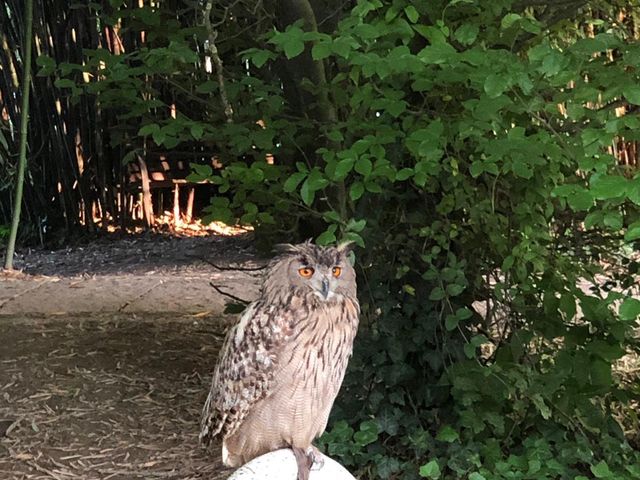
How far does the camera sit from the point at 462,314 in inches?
127

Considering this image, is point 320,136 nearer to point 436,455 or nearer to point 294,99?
point 294,99

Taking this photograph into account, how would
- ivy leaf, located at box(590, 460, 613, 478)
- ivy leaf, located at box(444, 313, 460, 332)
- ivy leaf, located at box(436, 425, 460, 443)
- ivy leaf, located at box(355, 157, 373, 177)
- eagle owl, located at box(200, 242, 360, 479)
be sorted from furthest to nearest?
ivy leaf, located at box(436, 425, 460, 443) < ivy leaf, located at box(444, 313, 460, 332) < ivy leaf, located at box(590, 460, 613, 478) < ivy leaf, located at box(355, 157, 373, 177) < eagle owl, located at box(200, 242, 360, 479)

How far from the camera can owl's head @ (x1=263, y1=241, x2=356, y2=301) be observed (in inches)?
96.7

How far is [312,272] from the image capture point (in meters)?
2.46

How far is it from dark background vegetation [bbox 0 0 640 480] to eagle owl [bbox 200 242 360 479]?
271mm

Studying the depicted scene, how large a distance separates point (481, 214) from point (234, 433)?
3.98 feet

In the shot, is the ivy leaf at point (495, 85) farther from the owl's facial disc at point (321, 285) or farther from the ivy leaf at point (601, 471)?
the ivy leaf at point (601, 471)

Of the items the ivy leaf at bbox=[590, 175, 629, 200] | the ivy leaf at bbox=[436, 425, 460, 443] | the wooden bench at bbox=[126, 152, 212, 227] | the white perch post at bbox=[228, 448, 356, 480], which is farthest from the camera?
the wooden bench at bbox=[126, 152, 212, 227]

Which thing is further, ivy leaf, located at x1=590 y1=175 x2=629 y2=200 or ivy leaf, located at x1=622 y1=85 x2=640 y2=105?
ivy leaf, located at x1=622 y1=85 x2=640 y2=105

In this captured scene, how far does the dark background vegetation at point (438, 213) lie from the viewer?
113 inches

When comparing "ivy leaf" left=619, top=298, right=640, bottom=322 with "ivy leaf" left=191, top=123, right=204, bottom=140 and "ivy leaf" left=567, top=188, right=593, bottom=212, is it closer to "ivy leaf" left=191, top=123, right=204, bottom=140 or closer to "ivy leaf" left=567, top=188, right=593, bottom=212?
"ivy leaf" left=567, top=188, right=593, bottom=212

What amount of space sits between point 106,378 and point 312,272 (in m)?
2.14

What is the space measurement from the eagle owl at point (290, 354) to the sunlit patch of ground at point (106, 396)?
85 centimetres

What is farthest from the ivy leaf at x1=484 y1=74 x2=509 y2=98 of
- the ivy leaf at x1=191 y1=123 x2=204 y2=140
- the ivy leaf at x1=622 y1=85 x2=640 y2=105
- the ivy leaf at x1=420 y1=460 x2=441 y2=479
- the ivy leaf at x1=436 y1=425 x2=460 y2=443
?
the ivy leaf at x1=436 y1=425 x2=460 y2=443
